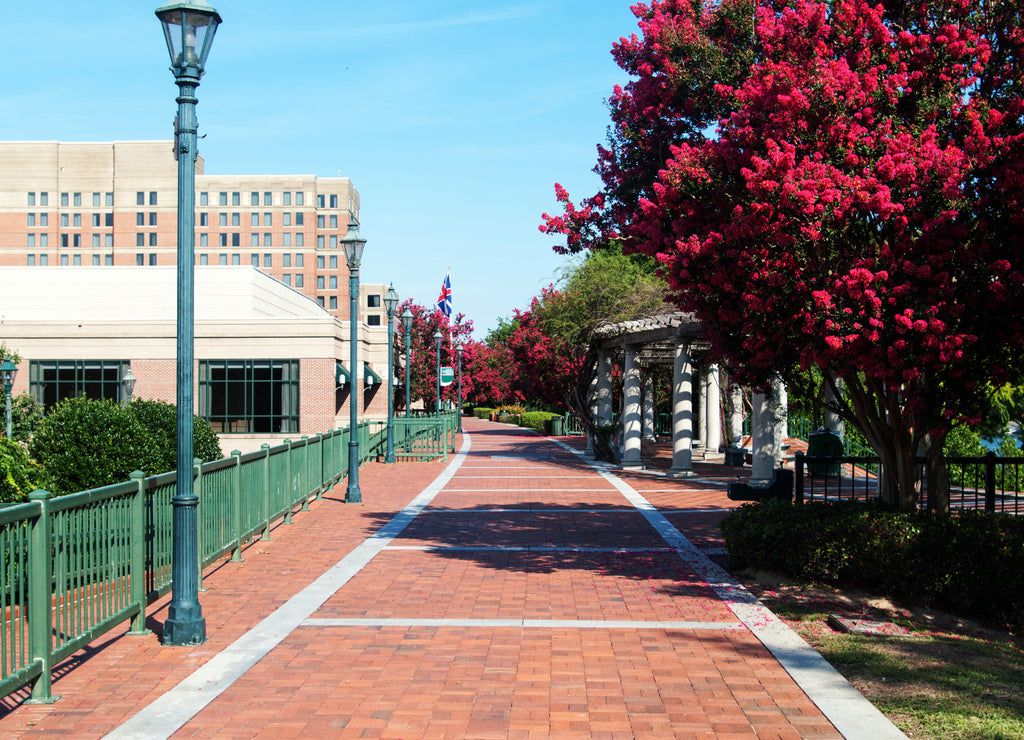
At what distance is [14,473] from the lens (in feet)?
30.9

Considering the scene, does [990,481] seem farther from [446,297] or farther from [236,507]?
[446,297]

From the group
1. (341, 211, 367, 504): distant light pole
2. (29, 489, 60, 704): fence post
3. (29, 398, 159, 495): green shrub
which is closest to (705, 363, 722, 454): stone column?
(341, 211, 367, 504): distant light pole

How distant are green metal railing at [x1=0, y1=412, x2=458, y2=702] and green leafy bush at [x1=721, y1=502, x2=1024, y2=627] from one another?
5.60 meters

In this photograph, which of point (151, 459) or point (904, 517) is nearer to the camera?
point (904, 517)

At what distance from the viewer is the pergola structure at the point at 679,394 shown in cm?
1889

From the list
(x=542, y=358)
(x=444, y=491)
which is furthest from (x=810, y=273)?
(x=542, y=358)

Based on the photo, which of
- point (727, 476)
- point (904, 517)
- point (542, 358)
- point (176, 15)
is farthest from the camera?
point (542, 358)

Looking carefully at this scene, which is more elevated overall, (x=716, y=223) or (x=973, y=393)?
(x=716, y=223)

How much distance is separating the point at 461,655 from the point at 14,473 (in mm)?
5438

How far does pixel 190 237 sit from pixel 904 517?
6762 millimetres

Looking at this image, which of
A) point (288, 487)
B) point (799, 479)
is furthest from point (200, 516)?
point (799, 479)

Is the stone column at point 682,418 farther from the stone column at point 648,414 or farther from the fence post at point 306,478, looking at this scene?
the stone column at point 648,414

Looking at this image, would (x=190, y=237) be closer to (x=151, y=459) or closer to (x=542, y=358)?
(x=151, y=459)

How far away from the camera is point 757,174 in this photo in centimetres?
771
